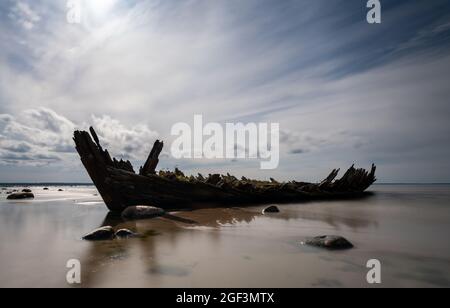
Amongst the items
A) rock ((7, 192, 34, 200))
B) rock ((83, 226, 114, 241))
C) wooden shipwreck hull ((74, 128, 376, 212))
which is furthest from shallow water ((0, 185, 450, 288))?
rock ((7, 192, 34, 200))

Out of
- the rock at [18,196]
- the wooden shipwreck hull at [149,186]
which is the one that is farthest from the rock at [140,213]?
the rock at [18,196]

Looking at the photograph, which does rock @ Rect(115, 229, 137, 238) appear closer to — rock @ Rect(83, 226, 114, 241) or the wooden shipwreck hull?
rock @ Rect(83, 226, 114, 241)

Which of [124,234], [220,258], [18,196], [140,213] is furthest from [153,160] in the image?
[18,196]

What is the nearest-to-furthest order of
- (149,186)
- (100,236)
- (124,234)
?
(100,236), (124,234), (149,186)

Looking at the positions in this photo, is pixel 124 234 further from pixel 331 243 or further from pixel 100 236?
pixel 331 243

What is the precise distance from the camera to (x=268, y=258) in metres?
5.16

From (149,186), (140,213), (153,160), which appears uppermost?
(153,160)

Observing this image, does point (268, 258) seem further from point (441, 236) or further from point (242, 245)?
point (441, 236)

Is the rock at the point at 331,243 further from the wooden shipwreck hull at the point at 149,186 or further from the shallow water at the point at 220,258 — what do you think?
the wooden shipwreck hull at the point at 149,186

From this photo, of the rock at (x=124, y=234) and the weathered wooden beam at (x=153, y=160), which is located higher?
the weathered wooden beam at (x=153, y=160)

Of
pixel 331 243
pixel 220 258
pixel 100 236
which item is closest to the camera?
pixel 220 258

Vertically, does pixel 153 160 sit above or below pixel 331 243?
above

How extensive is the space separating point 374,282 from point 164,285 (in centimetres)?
296
